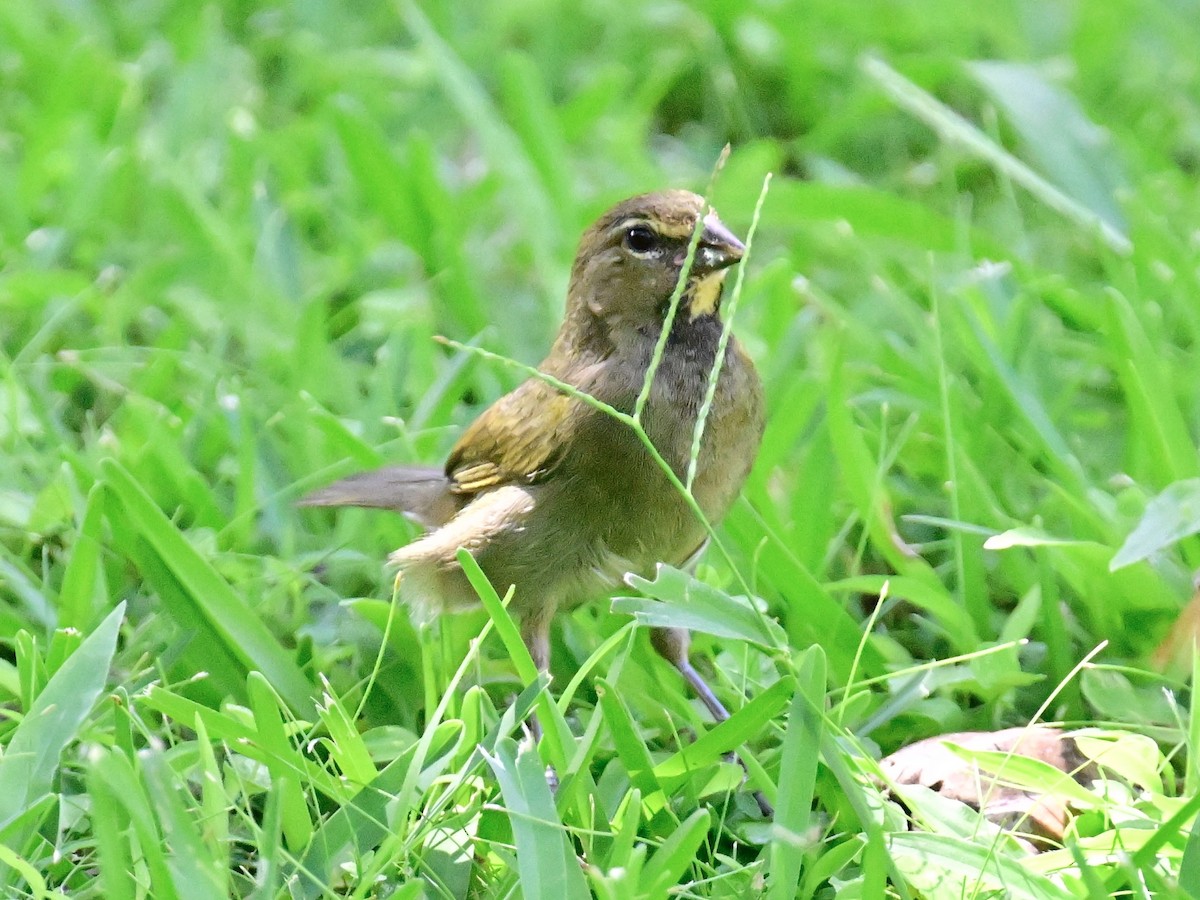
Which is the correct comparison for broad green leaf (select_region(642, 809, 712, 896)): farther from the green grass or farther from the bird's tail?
the bird's tail

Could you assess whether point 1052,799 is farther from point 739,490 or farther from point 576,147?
point 576,147

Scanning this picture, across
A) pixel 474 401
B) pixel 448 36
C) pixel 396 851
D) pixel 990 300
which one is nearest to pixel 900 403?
pixel 990 300

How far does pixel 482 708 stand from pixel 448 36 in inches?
164

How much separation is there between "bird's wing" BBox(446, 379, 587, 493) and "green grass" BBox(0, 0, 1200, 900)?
1.17 feet

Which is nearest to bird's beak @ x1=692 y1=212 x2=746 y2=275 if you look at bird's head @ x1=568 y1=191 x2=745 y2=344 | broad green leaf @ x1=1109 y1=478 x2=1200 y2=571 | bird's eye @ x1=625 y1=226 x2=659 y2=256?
bird's head @ x1=568 y1=191 x2=745 y2=344

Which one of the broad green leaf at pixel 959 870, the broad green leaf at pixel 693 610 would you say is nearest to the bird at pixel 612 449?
the broad green leaf at pixel 693 610

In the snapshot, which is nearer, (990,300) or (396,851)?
(396,851)

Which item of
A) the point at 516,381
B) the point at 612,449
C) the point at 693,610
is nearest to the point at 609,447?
the point at 612,449

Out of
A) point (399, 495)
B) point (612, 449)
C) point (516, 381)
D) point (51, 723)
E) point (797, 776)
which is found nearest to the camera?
point (797, 776)

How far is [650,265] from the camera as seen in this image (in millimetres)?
3441

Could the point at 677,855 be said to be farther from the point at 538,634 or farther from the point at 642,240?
the point at 642,240

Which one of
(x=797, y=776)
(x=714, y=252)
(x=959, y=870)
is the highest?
(x=714, y=252)

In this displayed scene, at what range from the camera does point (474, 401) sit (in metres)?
4.54

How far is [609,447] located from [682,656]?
533mm
